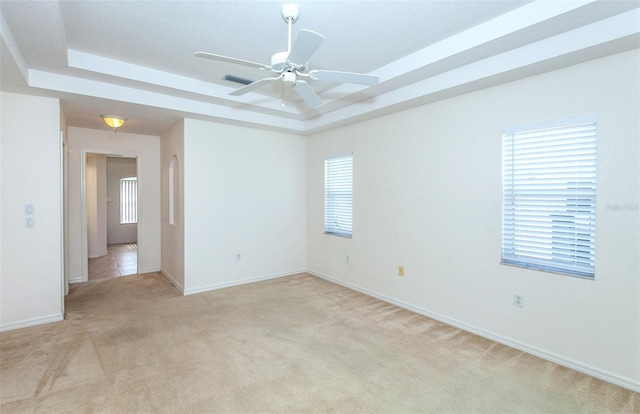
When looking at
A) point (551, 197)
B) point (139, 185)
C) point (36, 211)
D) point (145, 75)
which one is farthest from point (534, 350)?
point (139, 185)

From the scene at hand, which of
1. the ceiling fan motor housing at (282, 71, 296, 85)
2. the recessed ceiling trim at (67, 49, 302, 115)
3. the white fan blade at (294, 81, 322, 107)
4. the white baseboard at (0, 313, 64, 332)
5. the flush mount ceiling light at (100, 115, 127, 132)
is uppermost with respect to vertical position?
the recessed ceiling trim at (67, 49, 302, 115)

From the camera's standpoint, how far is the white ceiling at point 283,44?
219 cm

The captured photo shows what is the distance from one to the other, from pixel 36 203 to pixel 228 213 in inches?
85.9

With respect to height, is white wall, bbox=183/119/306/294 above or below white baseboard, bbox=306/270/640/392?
above

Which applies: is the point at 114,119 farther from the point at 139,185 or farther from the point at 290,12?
the point at 290,12

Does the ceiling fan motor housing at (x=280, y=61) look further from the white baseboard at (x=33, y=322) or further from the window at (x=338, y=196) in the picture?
the white baseboard at (x=33, y=322)

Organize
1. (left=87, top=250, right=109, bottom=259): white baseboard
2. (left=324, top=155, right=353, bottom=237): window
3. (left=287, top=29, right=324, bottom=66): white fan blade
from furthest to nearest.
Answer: (left=87, top=250, right=109, bottom=259): white baseboard → (left=324, top=155, right=353, bottom=237): window → (left=287, top=29, right=324, bottom=66): white fan blade

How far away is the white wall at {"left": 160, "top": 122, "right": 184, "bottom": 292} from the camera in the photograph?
4488mm

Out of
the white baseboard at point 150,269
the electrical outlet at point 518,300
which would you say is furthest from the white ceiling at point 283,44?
the white baseboard at point 150,269

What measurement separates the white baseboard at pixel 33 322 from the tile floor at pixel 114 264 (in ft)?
6.85

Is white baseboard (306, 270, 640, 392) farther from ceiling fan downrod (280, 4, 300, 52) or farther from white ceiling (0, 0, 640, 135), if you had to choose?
ceiling fan downrod (280, 4, 300, 52)

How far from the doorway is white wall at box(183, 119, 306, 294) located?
1826mm

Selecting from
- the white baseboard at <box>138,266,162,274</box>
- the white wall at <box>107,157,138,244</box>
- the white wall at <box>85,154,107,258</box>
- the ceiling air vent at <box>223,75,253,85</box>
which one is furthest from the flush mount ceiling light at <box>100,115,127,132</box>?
the white wall at <box>107,157,138,244</box>

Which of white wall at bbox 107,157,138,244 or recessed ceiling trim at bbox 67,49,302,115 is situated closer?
recessed ceiling trim at bbox 67,49,302,115
